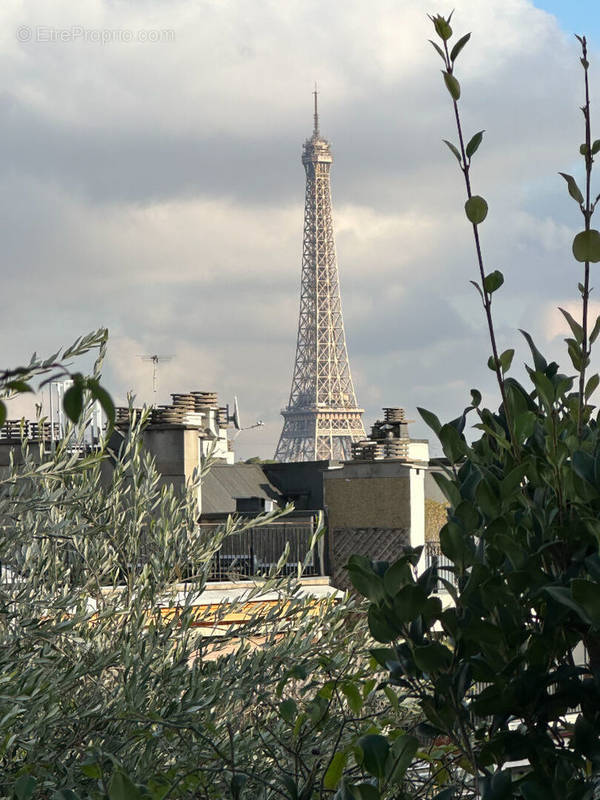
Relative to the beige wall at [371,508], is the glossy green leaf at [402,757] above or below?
above

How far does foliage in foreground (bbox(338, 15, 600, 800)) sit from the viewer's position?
2158 millimetres

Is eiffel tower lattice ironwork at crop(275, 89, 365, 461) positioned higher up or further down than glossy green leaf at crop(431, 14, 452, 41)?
higher up

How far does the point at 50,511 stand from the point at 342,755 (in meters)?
3.23

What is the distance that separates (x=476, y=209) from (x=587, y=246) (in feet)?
0.89

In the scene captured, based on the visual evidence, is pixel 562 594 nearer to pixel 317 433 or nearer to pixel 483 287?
pixel 483 287

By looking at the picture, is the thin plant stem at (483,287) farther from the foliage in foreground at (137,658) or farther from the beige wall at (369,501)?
the beige wall at (369,501)

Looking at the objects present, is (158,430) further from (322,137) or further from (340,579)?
(322,137)

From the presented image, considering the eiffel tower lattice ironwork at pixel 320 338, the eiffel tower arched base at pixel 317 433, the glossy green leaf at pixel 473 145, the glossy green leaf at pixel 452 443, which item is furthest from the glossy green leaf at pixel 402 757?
the eiffel tower lattice ironwork at pixel 320 338

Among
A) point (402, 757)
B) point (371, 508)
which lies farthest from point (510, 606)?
point (371, 508)

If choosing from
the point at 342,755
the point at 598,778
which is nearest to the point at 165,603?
the point at 342,755

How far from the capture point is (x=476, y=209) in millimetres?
2326

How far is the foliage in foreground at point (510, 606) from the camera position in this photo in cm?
216

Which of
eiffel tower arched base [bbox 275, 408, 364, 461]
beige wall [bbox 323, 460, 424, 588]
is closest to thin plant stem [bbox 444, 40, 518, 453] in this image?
beige wall [bbox 323, 460, 424, 588]

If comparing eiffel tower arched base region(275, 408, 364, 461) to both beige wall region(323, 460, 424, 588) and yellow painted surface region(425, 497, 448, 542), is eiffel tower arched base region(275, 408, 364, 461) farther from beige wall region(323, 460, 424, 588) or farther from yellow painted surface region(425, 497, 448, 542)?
beige wall region(323, 460, 424, 588)
